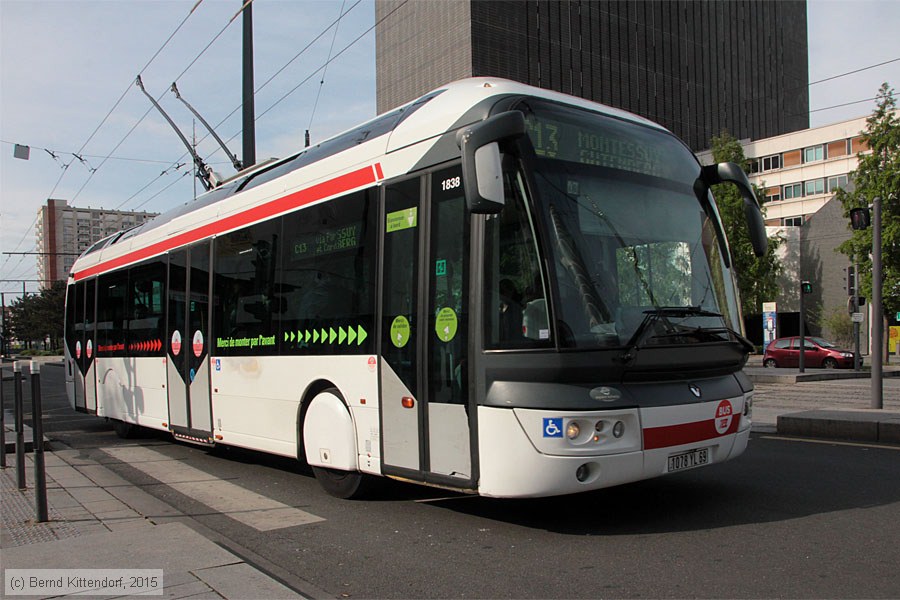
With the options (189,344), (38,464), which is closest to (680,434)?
(38,464)

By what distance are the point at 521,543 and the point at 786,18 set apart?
94143 mm

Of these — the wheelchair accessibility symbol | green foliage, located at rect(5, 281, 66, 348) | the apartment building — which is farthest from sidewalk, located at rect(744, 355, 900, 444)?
green foliage, located at rect(5, 281, 66, 348)

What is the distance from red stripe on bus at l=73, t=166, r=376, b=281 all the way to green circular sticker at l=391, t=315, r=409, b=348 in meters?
1.30

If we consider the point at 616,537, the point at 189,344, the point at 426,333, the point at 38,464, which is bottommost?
the point at 616,537

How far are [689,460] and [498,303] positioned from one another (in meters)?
1.86

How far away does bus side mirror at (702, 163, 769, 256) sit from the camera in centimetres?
673

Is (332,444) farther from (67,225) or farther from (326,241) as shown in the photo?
(67,225)

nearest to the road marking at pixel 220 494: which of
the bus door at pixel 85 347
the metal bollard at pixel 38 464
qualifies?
the metal bollard at pixel 38 464

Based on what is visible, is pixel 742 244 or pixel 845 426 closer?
pixel 845 426

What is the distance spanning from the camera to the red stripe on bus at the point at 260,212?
7.02m

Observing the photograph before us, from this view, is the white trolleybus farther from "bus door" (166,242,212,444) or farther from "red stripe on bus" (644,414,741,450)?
"bus door" (166,242,212,444)

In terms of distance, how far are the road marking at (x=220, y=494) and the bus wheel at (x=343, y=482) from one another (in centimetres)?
46

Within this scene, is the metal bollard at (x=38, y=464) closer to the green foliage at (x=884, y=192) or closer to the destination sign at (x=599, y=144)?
the destination sign at (x=599, y=144)

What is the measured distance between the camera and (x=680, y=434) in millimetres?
5668
